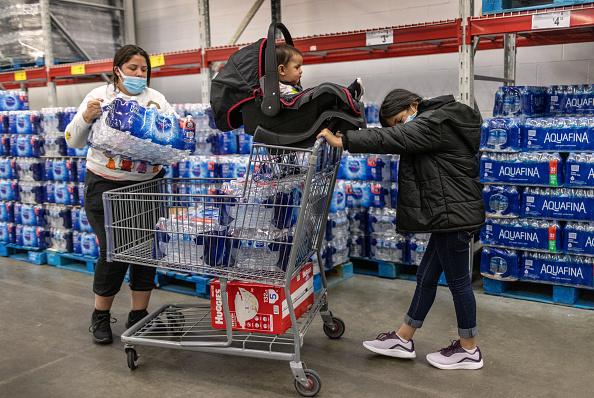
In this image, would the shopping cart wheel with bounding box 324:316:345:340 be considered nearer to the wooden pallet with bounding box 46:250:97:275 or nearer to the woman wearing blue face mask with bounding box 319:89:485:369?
the woman wearing blue face mask with bounding box 319:89:485:369

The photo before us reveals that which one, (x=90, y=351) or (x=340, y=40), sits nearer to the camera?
(x=90, y=351)

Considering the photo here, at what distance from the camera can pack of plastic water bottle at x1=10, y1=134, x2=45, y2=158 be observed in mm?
5521

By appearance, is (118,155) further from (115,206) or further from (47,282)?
(47,282)

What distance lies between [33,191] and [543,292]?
15.5ft

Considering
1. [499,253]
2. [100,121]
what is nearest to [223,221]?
[100,121]

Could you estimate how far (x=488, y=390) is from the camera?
2.86 meters

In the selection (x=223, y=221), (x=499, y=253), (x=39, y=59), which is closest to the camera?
(x=223, y=221)

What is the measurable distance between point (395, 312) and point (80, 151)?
3.15m

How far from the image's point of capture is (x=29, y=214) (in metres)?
5.67

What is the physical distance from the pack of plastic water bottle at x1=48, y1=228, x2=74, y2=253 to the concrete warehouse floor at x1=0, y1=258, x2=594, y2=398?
3.72 feet

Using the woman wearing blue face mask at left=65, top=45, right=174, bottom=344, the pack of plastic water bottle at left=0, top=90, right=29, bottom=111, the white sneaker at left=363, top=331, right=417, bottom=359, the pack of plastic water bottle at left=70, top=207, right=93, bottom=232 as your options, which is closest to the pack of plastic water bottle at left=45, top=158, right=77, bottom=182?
the pack of plastic water bottle at left=70, top=207, right=93, bottom=232

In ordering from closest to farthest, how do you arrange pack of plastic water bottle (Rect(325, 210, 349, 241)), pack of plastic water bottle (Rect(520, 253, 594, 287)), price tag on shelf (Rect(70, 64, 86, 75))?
pack of plastic water bottle (Rect(520, 253, 594, 287))
pack of plastic water bottle (Rect(325, 210, 349, 241))
price tag on shelf (Rect(70, 64, 86, 75))

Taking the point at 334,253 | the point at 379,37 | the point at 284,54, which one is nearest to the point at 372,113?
the point at 379,37

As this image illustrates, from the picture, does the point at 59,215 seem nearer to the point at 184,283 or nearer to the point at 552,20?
the point at 184,283
